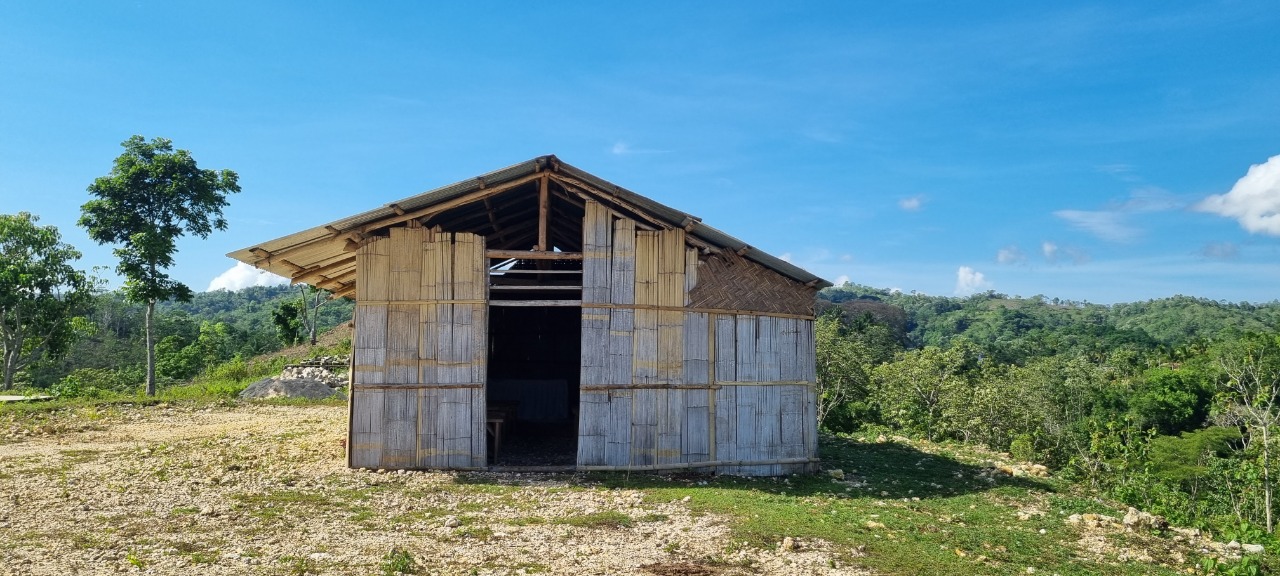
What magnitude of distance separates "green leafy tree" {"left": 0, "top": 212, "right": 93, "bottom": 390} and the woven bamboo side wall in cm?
2240

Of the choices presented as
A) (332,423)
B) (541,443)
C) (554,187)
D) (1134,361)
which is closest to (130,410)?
(332,423)

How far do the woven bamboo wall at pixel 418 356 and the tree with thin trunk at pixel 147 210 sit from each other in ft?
51.5

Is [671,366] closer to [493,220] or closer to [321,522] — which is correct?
[493,220]

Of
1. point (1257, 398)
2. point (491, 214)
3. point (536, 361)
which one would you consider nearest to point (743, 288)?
point (491, 214)

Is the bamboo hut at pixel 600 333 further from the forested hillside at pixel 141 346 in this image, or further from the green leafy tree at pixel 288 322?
the green leafy tree at pixel 288 322

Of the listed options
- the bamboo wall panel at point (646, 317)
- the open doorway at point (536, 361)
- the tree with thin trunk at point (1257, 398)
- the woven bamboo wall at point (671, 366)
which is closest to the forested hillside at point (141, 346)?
the open doorway at point (536, 361)

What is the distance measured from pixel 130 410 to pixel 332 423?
19.9ft

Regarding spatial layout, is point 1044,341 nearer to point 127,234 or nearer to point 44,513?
point 127,234

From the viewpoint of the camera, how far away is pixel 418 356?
10938mm

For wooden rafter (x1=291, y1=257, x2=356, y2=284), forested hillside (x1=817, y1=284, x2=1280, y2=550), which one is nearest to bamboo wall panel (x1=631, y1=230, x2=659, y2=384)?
wooden rafter (x1=291, y1=257, x2=356, y2=284)

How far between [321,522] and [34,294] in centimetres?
2236

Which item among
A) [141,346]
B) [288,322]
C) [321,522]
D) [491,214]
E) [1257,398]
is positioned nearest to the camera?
[321,522]

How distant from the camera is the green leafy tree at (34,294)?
23.2 meters

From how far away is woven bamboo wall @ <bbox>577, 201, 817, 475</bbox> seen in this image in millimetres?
11055
